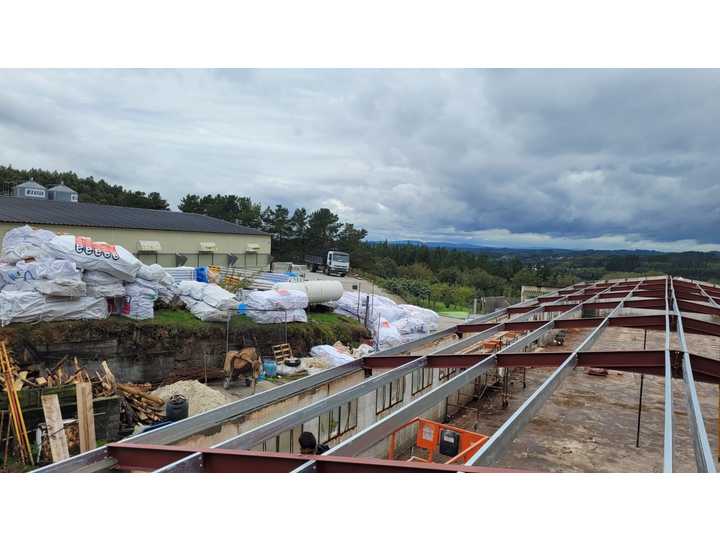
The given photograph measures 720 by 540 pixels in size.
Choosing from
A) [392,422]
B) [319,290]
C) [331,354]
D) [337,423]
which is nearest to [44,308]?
[331,354]

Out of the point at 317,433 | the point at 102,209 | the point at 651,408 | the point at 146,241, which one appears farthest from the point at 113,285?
the point at 102,209

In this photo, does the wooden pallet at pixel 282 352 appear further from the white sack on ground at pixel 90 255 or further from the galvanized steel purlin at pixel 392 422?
the galvanized steel purlin at pixel 392 422

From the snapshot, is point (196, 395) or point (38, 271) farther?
point (38, 271)

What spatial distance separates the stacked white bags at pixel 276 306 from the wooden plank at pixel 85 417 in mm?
8838

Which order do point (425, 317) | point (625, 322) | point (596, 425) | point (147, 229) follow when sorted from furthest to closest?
point (147, 229) → point (425, 317) → point (596, 425) → point (625, 322)

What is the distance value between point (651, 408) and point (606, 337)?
31.8 feet

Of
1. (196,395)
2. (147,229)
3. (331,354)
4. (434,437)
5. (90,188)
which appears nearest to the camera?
(434,437)

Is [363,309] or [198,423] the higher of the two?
[198,423]

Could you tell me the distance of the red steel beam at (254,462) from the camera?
11.2 ft

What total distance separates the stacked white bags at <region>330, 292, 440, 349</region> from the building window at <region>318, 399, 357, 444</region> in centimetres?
1133

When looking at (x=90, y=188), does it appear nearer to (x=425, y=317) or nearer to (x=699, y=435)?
(x=425, y=317)

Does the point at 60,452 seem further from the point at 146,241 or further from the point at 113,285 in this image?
the point at 146,241

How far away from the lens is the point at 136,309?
15.6 m

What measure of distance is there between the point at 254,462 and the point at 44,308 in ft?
43.5
